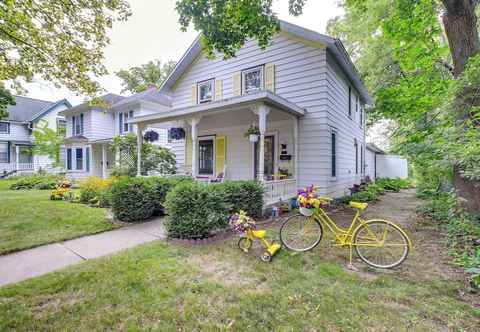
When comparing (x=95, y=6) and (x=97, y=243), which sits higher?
(x=95, y=6)

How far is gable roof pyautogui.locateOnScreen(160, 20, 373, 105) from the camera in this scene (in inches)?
271

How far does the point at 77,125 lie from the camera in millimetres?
17797

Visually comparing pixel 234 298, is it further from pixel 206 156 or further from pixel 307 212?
pixel 206 156

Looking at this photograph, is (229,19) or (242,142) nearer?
(229,19)

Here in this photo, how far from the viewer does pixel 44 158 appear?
69.0 feet

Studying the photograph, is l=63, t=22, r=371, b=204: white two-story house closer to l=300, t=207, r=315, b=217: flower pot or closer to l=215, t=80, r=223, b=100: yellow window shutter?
l=215, t=80, r=223, b=100: yellow window shutter

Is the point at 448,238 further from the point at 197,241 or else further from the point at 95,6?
the point at 95,6

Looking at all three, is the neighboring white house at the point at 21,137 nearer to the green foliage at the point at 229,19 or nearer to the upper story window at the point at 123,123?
the upper story window at the point at 123,123

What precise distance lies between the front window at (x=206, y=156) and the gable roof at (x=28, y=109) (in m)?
20.5

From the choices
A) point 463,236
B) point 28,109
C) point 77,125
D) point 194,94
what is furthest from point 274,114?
point 28,109

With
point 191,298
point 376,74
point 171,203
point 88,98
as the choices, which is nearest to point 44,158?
point 88,98

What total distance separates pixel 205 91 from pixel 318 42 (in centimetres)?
510

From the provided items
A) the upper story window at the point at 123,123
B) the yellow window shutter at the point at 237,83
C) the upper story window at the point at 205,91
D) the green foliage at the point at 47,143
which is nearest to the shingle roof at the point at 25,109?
the green foliage at the point at 47,143

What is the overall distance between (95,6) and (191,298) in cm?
671
